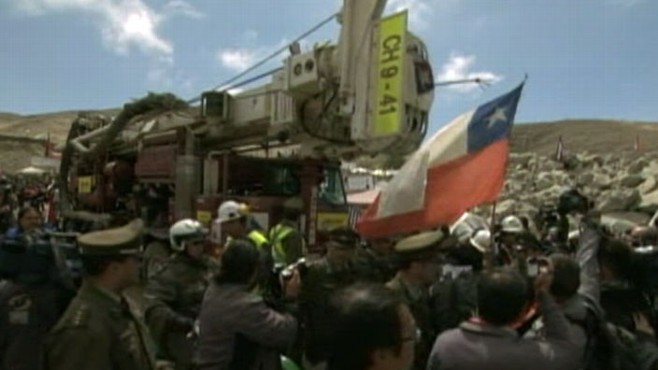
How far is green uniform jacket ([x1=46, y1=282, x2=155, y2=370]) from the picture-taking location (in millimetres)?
2818

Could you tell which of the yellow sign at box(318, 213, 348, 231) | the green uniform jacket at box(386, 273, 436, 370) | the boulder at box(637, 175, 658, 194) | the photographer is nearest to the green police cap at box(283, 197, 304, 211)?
the yellow sign at box(318, 213, 348, 231)

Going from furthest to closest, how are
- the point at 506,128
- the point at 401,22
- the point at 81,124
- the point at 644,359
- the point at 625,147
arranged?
the point at 625,147, the point at 81,124, the point at 401,22, the point at 506,128, the point at 644,359

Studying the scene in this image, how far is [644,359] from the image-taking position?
334 centimetres

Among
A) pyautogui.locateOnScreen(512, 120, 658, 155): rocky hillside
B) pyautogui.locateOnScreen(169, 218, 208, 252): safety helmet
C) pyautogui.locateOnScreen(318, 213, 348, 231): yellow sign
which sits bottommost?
pyautogui.locateOnScreen(318, 213, 348, 231): yellow sign

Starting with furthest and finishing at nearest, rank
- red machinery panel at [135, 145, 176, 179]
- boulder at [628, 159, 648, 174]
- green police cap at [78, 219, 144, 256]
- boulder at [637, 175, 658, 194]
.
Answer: boulder at [628, 159, 648, 174]
boulder at [637, 175, 658, 194]
red machinery panel at [135, 145, 176, 179]
green police cap at [78, 219, 144, 256]

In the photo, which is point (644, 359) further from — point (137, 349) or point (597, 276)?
point (137, 349)

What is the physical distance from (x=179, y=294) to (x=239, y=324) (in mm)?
1240

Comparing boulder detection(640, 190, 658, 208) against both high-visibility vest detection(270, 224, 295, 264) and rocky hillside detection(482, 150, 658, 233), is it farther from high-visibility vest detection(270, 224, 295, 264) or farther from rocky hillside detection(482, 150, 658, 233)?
high-visibility vest detection(270, 224, 295, 264)

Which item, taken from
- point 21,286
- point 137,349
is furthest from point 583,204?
point 21,286

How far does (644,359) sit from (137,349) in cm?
219

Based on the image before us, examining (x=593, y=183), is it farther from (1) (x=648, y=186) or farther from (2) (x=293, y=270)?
(2) (x=293, y=270)

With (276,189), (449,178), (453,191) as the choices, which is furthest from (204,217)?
(453,191)

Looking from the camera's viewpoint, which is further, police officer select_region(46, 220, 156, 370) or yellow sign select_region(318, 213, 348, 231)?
yellow sign select_region(318, 213, 348, 231)

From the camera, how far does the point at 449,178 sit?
6.34m
